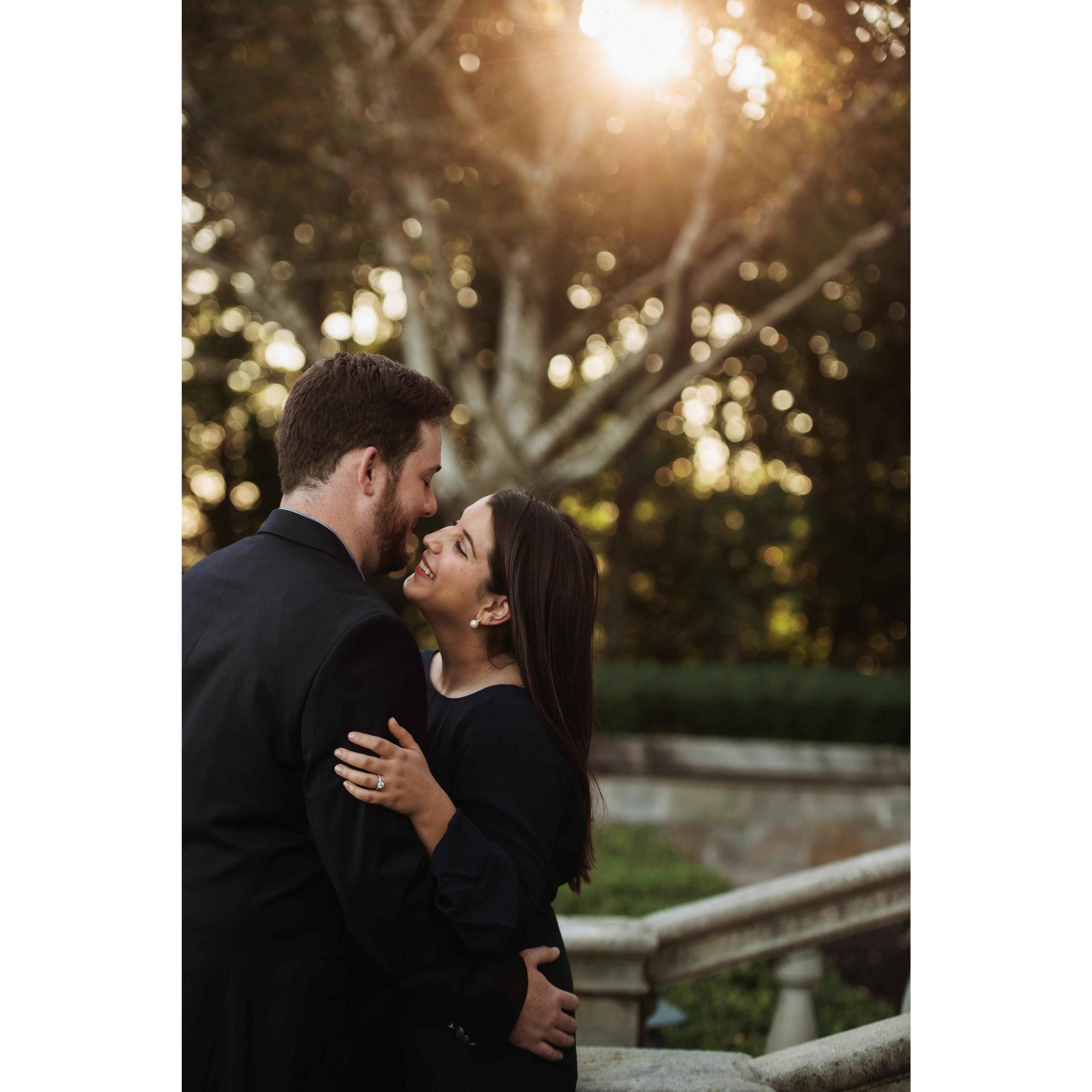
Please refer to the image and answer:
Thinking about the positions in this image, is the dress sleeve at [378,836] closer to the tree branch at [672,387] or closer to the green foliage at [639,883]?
the green foliage at [639,883]

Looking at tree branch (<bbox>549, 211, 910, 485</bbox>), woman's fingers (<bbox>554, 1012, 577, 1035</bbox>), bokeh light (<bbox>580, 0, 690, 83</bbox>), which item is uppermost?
bokeh light (<bbox>580, 0, 690, 83</bbox>)

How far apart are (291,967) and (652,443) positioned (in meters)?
16.6

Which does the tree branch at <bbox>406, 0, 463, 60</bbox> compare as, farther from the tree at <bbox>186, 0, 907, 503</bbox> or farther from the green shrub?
the green shrub

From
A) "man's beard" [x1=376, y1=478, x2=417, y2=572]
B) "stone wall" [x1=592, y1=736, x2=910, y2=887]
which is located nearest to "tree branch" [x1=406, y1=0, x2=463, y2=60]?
"stone wall" [x1=592, y1=736, x2=910, y2=887]

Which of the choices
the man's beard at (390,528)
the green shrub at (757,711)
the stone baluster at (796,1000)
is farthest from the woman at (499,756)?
the green shrub at (757,711)

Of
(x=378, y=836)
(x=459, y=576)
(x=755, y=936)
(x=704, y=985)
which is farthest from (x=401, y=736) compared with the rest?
(x=704, y=985)

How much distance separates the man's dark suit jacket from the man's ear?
289 millimetres

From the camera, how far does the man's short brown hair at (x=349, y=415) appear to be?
233cm

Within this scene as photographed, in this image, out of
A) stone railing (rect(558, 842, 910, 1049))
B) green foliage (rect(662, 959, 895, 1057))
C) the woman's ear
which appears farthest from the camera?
green foliage (rect(662, 959, 895, 1057))

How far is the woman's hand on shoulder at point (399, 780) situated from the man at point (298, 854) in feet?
0.08

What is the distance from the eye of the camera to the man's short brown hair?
2.33m
